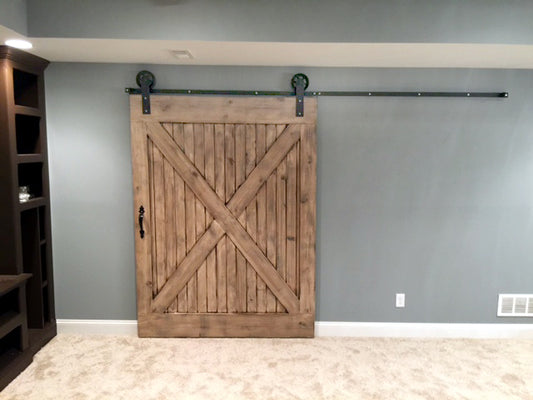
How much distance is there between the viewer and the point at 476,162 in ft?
10.9

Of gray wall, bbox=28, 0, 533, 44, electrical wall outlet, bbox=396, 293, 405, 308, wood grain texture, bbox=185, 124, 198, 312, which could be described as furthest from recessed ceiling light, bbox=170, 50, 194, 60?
electrical wall outlet, bbox=396, 293, 405, 308

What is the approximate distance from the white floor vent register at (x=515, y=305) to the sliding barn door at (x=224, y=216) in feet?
4.82

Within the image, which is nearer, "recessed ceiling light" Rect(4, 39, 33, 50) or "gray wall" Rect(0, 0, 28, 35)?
"gray wall" Rect(0, 0, 28, 35)

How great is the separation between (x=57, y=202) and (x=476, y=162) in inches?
125

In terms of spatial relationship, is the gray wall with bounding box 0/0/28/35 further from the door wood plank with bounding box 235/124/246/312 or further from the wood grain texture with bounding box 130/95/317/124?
the door wood plank with bounding box 235/124/246/312

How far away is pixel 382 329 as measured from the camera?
3.42 meters

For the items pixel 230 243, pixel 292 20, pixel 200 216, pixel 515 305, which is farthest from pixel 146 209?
pixel 515 305

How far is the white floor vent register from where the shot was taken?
11.2 feet

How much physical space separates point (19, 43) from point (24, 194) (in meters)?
1.03

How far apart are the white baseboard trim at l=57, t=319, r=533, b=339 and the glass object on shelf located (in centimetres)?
101

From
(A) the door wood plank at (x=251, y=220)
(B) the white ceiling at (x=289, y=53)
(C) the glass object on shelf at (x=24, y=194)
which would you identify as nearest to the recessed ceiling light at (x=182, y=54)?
(B) the white ceiling at (x=289, y=53)

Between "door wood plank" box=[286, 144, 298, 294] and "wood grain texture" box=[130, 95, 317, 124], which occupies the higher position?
"wood grain texture" box=[130, 95, 317, 124]

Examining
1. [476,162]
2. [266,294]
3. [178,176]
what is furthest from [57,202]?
[476,162]

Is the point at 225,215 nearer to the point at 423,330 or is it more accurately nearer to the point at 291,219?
the point at 291,219
